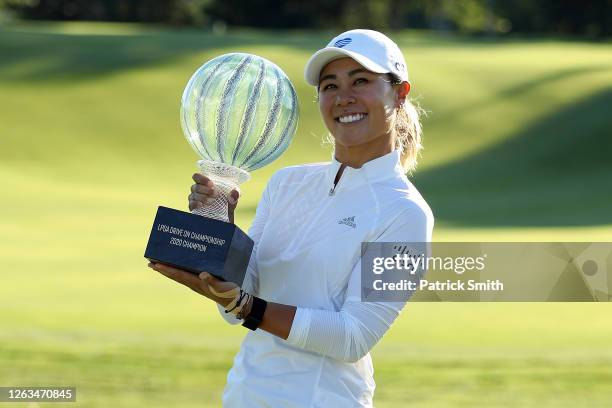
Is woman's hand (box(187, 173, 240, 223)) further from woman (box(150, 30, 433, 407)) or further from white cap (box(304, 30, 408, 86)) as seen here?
white cap (box(304, 30, 408, 86))

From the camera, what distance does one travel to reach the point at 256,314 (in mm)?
3289

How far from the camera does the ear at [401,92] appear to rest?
11.8 feet

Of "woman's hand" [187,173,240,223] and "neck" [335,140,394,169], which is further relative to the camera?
"neck" [335,140,394,169]

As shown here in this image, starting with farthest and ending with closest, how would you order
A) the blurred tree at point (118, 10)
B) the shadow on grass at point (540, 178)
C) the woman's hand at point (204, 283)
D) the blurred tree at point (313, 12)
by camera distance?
the blurred tree at point (118, 10) < the blurred tree at point (313, 12) < the shadow on grass at point (540, 178) < the woman's hand at point (204, 283)

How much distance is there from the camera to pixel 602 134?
27516 mm

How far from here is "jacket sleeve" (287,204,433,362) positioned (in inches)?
130

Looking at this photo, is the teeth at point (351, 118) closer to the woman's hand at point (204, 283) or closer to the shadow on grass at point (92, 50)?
the woman's hand at point (204, 283)

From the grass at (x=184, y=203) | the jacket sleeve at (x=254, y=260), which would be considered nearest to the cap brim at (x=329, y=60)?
the jacket sleeve at (x=254, y=260)

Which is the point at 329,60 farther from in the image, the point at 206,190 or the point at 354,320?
the point at 354,320

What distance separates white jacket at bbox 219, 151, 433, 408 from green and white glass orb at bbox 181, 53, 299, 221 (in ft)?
0.62

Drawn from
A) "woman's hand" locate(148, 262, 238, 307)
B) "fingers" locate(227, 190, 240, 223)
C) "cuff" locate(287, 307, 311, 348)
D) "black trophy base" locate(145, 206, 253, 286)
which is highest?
"fingers" locate(227, 190, 240, 223)

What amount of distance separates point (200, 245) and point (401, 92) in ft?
2.51

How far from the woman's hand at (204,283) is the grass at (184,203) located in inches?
166

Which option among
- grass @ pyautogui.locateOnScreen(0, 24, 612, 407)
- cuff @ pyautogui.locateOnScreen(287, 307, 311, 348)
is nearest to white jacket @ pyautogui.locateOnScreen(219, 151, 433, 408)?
cuff @ pyautogui.locateOnScreen(287, 307, 311, 348)
